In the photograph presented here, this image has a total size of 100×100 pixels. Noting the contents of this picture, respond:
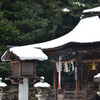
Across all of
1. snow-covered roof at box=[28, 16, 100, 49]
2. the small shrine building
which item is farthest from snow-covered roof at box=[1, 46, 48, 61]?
snow-covered roof at box=[28, 16, 100, 49]

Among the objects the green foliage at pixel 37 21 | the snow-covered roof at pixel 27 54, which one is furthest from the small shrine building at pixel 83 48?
the snow-covered roof at pixel 27 54

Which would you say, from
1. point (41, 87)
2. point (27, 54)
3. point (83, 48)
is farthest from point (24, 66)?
point (83, 48)

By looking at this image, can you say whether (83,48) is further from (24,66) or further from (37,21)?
(37,21)

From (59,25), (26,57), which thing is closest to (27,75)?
(26,57)

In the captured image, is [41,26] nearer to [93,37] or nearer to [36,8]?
[36,8]

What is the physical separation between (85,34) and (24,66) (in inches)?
282

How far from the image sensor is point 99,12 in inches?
960

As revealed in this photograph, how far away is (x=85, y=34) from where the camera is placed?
22.8 meters

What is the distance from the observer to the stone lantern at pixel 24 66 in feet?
54.4

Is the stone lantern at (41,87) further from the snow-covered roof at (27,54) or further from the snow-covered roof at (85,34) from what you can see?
the snow-covered roof at (85,34)

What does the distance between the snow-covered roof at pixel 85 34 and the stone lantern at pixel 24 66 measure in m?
4.91

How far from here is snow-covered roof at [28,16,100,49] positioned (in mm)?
21484

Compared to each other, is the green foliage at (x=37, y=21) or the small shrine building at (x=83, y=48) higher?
the green foliage at (x=37, y=21)

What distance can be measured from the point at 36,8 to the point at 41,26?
1672mm
